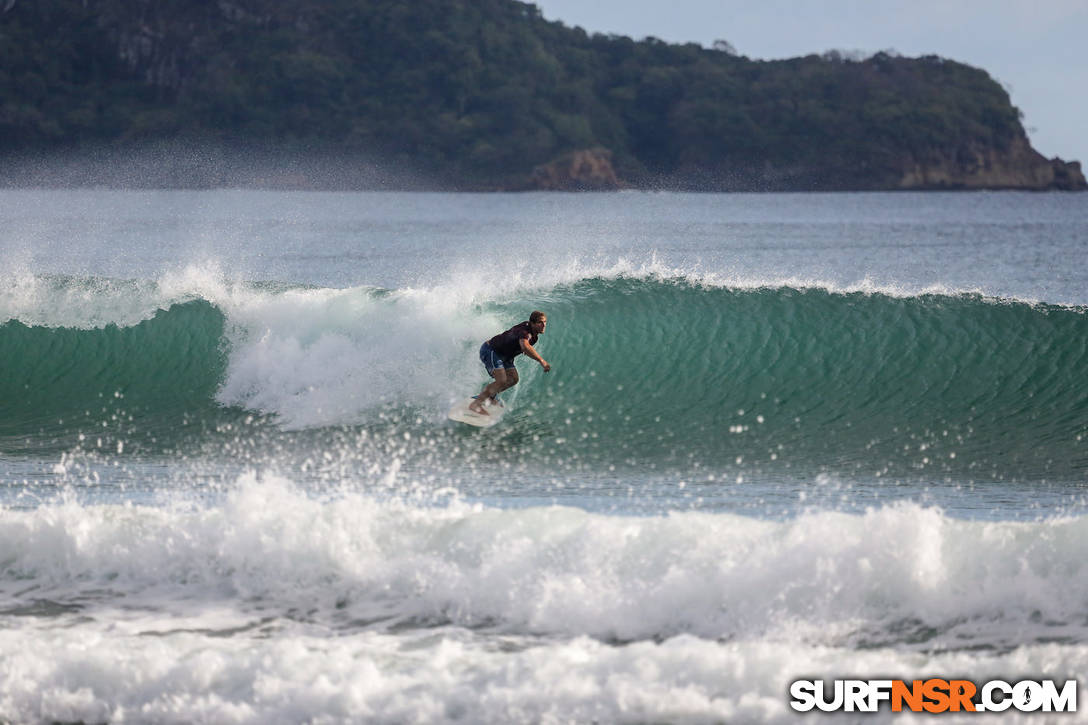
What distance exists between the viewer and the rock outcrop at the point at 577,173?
351ft

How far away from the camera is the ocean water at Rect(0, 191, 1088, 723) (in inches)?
234

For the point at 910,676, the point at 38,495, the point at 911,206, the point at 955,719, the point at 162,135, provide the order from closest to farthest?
the point at 955,719 < the point at 910,676 < the point at 38,495 < the point at 911,206 < the point at 162,135

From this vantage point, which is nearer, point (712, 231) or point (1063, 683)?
point (1063, 683)

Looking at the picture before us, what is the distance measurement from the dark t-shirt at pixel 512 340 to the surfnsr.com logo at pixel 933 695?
5983 millimetres

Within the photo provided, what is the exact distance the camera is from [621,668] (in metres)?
5.87

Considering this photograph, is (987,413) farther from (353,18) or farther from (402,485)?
(353,18)

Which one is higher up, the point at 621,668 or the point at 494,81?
the point at 494,81

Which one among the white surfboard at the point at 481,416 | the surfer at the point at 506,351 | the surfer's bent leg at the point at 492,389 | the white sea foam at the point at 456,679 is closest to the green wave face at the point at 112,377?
the white surfboard at the point at 481,416

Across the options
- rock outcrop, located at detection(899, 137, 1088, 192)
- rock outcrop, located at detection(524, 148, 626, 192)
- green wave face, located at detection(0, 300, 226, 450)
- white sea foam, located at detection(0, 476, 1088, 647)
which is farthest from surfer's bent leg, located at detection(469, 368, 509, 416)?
rock outcrop, located at detection(899, 137, 1088, 192)

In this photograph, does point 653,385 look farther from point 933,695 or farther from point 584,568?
point 933,695

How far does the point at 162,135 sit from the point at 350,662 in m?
106

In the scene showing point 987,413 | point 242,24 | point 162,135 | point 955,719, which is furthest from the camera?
point 242,24

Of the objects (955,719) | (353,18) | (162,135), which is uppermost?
(353,18)

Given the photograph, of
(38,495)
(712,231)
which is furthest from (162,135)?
(38,495)
